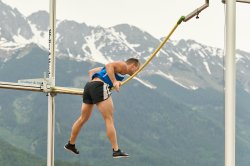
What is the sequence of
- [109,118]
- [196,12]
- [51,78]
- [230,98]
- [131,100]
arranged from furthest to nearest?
[131,100], [51,78], [109,118], [196,12], [230,98]

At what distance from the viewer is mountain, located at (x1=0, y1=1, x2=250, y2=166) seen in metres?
125

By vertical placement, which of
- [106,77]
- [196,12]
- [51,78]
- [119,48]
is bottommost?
[106,77]

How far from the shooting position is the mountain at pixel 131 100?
12544cm

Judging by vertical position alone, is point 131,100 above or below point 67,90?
above

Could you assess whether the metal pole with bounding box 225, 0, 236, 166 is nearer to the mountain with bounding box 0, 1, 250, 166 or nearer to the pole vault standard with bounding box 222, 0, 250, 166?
the pole vault standard with bounding box 222, 0, 250, 166

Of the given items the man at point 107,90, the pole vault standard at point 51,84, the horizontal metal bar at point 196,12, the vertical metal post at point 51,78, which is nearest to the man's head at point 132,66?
the man at point 107,90

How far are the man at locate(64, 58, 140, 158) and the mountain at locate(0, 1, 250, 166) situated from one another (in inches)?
4050

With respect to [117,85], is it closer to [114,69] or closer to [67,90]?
[114,69]

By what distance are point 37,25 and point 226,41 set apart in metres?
176

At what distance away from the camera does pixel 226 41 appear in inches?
124

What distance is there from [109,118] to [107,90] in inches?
8.6

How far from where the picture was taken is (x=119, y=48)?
174 m

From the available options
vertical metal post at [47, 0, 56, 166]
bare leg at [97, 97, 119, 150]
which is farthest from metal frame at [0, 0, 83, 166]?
bare leg at [97, 97, 119, 150]

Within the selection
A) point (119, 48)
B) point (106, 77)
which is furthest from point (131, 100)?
point (106, 77)
